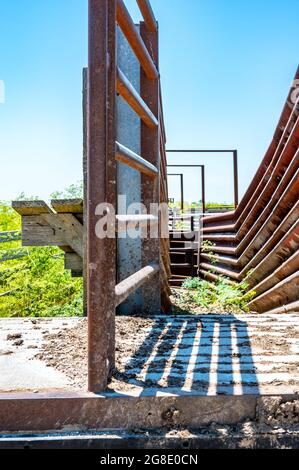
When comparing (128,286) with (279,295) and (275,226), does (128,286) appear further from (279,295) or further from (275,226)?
(275,226)

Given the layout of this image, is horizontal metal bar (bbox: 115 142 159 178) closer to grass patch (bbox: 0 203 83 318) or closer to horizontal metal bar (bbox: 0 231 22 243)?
grass patch (bbox: 0 203 83 318)

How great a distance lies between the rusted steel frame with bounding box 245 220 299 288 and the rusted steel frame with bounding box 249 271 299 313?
236mm

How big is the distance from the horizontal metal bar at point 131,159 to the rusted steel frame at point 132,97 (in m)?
0.25

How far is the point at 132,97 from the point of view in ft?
7.13

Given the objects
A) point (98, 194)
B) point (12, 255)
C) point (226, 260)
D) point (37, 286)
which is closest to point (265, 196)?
point (226, 260)

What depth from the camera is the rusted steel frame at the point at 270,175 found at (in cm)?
371

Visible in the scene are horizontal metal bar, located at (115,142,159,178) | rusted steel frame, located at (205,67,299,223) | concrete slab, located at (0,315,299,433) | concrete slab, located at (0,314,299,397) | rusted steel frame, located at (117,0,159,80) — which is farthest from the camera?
rusted steel frame, located at (205,67,299,223)

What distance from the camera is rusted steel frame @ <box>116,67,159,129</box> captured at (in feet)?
6.26

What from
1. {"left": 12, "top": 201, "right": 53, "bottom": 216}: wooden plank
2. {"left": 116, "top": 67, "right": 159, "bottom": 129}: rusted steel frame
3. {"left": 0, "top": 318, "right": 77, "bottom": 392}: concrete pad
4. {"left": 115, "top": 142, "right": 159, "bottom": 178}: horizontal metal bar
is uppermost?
{"left": 116, "top": 67, "right": 159, "bottom": 129}: rusted steel frame

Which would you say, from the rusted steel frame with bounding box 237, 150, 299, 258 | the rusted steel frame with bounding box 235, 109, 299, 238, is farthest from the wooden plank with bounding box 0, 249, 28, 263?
the rusted steel frame with bounding box 237, 150, 299, 258

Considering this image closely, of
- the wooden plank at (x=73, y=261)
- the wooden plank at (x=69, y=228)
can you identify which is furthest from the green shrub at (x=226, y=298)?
the wooden plank at (x=69, y=228)

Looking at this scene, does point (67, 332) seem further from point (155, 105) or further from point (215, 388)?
point (155, 105)

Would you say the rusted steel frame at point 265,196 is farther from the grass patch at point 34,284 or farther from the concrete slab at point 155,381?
the grass patch at point 34,284
